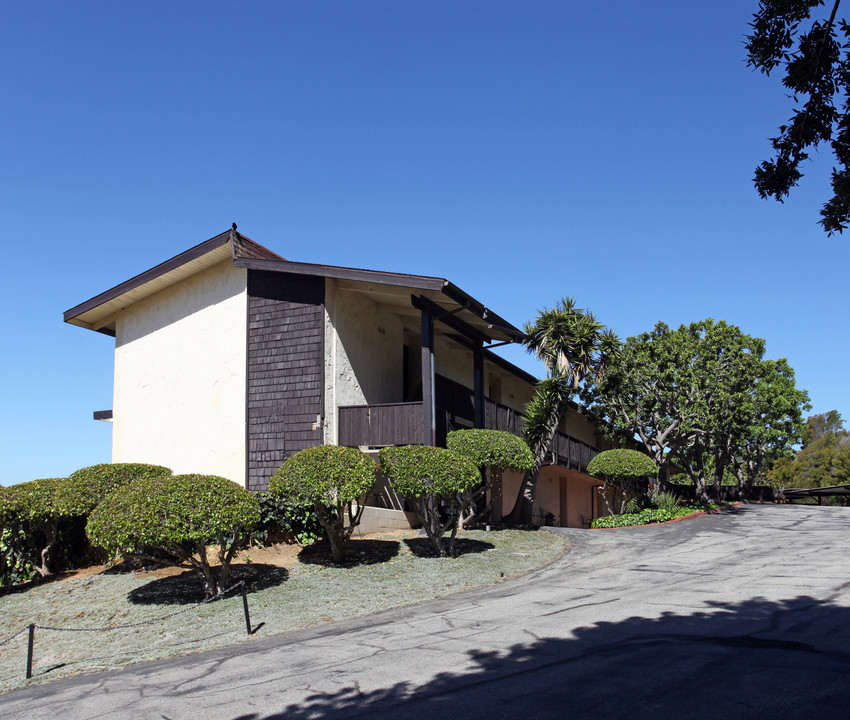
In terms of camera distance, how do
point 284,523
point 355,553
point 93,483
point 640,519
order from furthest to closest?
1. point 640,519
2. point 284,523
3. point 355,553
4. point 93,483

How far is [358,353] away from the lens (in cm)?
1831

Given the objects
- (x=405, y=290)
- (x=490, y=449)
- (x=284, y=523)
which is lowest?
(x=284, y=523)

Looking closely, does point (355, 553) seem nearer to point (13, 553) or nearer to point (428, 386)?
point (428, 386)

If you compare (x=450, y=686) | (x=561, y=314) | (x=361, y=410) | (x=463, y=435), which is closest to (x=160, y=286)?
(x=361, y=410)

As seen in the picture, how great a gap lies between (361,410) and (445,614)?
301 inches

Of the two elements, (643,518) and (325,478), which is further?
(643,518)

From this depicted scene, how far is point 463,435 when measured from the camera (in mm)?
16703

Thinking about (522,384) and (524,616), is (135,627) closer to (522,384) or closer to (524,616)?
(524,616)

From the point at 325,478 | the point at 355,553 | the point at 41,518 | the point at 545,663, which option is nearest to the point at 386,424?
the point at 355,553

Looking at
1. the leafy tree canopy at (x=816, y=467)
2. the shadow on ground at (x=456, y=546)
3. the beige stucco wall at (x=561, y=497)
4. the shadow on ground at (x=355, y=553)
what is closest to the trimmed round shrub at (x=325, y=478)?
the shadow on ground at (x=355, y=553)

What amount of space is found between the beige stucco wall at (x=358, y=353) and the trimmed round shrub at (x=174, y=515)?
5565 millimetres

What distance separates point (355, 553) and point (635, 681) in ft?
29.2

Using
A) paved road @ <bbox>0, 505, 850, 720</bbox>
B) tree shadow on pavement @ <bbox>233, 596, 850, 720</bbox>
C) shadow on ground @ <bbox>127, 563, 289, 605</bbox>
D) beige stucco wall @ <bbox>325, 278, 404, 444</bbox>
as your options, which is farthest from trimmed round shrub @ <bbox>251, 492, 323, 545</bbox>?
tree shadow on pavement @ <bbox>233, 596, 850, 720</bbox>

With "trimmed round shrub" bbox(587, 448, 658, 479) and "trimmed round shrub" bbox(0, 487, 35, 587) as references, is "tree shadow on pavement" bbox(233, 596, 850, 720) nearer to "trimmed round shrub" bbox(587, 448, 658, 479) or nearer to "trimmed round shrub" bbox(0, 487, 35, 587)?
"trimmed round shrub" bbox(0, 487, 35, 587)
